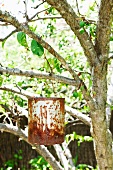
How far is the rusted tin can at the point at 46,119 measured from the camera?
2.11 metres

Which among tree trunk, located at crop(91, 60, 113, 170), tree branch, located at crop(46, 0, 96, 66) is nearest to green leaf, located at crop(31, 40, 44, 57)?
tree branch, located at crop(46, 0, 96, 66)

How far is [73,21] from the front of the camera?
2012 millimetres

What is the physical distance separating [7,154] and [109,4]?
416 cm

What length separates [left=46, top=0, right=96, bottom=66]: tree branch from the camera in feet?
6.37

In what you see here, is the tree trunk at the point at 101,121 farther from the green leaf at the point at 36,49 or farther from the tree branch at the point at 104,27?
the green leaf at the point at 36,49

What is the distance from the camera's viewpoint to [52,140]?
83.4 inches

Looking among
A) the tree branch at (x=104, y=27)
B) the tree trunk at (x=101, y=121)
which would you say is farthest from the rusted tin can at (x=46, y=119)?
the tree branch at (x=104, y=27)

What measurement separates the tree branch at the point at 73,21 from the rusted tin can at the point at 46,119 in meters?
0.32

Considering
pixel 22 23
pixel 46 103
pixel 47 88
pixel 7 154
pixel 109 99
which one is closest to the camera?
pixel 22 23

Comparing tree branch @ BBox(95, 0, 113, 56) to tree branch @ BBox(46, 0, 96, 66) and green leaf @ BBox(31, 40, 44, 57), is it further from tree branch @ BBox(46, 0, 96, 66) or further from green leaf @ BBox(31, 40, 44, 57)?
green leaf @ BBox(31, 40, 44, 57)

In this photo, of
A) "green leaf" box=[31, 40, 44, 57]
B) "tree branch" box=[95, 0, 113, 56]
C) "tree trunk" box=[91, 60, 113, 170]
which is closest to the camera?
"green leaf" box=[31, 40, 44, 57]

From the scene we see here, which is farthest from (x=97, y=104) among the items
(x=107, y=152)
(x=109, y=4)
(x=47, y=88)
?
(x=47, y=88)

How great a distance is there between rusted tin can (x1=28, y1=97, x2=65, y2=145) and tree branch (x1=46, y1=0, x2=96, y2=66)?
317mm

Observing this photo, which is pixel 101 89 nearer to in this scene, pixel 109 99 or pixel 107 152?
pixel 107 152
